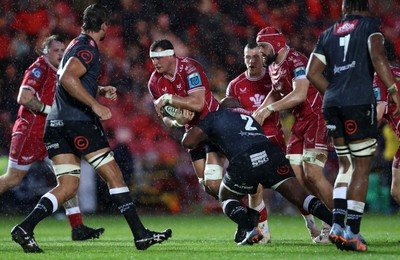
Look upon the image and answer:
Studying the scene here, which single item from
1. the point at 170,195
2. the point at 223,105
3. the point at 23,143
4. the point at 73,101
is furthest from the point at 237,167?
the point at 170,195

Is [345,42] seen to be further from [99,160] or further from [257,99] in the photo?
[257,99]

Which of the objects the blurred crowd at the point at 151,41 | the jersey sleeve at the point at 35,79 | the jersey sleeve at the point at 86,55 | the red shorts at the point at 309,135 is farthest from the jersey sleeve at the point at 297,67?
the blurred crowd at the point at 151,41

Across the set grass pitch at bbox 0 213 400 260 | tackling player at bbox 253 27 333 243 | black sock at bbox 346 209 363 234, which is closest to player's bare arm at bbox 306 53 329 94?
black sock at bbox 346 209 363 234

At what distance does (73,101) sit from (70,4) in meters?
8.26

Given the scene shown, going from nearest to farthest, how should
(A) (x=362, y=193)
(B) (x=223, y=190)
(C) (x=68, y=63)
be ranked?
(A) (x=362, y=193)
(C) (x=68, y=63)
(B) (x=223, y=190)

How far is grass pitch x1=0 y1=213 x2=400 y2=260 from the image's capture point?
6.57 m

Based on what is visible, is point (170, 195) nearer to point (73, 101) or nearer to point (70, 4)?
point (70, 4)

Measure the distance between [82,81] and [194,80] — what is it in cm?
151

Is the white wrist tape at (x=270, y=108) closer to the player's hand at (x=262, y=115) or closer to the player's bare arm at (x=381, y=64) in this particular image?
the player's hand at (x=262, y=115)

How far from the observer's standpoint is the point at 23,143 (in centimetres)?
915

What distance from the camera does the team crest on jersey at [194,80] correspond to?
831 cm

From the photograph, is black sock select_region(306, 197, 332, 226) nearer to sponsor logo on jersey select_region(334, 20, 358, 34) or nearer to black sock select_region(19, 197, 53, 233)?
sponsor logo on jersey select_region(334, 20, 358, 34)

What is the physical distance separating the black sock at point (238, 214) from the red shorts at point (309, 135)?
4.93 feet

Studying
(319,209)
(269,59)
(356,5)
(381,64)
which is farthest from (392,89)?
(269,59)
